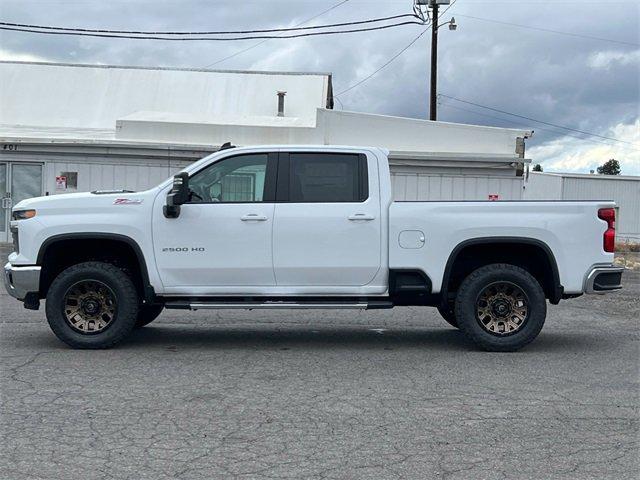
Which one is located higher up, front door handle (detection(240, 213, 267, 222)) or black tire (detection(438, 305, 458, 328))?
front door handle (detection(240, 213, 267, 222))

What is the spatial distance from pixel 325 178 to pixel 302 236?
70 centimetres

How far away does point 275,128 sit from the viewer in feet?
71.6

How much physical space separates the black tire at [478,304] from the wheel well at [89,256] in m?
3.23

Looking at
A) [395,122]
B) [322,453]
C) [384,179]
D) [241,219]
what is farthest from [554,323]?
[395,122]

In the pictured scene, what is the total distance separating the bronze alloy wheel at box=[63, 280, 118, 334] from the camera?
25.8 ft

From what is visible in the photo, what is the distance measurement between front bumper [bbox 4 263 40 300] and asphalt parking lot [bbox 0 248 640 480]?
605 millimetres

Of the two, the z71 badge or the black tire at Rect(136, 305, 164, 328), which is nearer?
the z71 badge

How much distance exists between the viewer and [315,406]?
231 inches

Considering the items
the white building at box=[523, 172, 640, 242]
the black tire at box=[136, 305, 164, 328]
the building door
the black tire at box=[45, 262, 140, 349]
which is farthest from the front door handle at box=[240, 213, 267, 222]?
the white building at box=[523, 172, 640, 242]

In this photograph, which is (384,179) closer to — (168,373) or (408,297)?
(408,297)

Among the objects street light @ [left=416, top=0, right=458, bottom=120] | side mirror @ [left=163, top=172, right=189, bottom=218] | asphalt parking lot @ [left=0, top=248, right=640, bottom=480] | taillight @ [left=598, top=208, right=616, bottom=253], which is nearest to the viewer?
asphalt parking lot @ [left=0, top=248, right=640, bottom=480]

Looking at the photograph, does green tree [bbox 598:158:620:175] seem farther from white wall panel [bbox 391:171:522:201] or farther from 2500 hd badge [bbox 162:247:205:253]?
2500 hd badge [bbox 162:247:205:253]

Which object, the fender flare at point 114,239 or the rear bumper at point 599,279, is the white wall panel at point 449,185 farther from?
the fender flare at point 114,239

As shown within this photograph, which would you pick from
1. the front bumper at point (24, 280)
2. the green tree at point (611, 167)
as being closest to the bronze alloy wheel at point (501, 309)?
the front bumper at point (24, 280)
